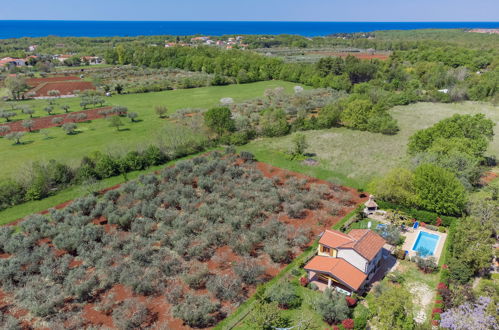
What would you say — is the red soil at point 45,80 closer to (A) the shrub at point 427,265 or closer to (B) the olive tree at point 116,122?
(B) the olive tree at point 116,122

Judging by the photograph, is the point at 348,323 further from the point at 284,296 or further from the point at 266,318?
the point at 266,318

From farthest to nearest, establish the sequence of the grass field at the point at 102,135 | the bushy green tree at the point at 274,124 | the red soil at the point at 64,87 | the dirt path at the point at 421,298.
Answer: the red soil at the point at 64,87 → the bushy green tree at the point at 274,124 → the grass field at the point at 102,135 → the dirt path at the point at 421,298

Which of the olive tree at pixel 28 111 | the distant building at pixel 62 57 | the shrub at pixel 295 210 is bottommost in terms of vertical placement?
the shrub at pixel 295 210

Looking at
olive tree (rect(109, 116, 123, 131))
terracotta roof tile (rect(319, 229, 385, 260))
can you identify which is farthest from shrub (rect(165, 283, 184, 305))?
olive tree (rect(109, 116, 123, 131))

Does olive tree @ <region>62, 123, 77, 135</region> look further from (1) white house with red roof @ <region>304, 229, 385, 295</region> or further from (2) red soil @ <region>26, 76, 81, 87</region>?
(2) red soil @ <region>26, 76, 81, 87</region>

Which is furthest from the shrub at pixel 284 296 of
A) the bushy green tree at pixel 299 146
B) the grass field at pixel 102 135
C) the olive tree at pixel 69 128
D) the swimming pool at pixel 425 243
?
the olive tree at pixel 69 128

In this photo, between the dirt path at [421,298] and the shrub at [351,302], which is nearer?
the dirt path at [421,298]

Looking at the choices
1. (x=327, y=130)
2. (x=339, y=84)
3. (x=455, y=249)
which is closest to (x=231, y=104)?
(x=327, y=130)
